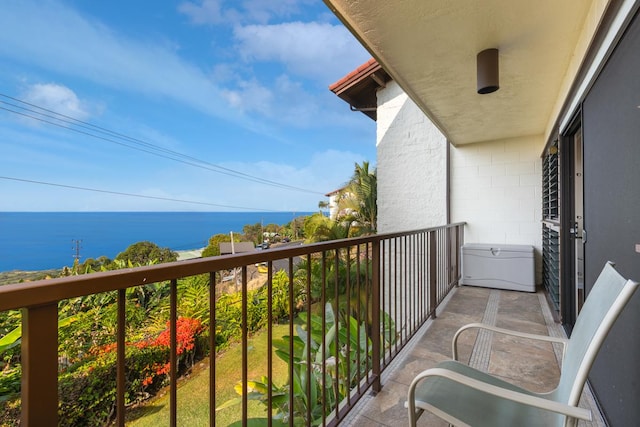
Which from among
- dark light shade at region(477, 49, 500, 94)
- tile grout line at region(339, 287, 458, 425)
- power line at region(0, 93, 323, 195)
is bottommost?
tile grout line at region(339, 287, 458, 425)

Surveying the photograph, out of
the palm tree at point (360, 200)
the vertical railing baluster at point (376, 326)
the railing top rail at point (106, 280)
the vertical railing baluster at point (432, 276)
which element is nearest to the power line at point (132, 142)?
Answer: the palm tree at point (360, 200)

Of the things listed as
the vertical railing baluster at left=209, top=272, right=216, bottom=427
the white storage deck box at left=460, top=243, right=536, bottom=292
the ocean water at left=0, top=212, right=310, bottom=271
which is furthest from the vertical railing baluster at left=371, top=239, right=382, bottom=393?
the ocean water at left=0, top=212, right=310, bottom=271

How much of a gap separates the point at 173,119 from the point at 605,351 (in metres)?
40.0

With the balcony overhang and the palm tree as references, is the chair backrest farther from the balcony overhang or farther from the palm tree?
the palm tree

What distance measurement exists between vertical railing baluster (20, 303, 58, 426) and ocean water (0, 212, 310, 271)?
949 cm

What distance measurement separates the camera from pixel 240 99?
37.5 m

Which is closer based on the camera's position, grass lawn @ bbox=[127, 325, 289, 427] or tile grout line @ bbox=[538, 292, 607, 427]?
tile grout line @ bbox=[538, 292, 607, 427]

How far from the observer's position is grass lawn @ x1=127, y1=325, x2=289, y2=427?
385 centimetres

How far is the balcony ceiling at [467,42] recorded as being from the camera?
1798mm

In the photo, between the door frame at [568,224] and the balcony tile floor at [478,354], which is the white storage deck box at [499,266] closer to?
the balcony tile floor at [478,354]

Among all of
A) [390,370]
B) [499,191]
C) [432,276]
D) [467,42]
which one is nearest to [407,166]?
[499,191]

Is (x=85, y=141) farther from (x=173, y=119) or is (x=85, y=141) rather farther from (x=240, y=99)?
(x=240, y=99)

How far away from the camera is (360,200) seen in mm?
9312

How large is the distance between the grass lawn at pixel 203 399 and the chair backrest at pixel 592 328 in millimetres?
2869
